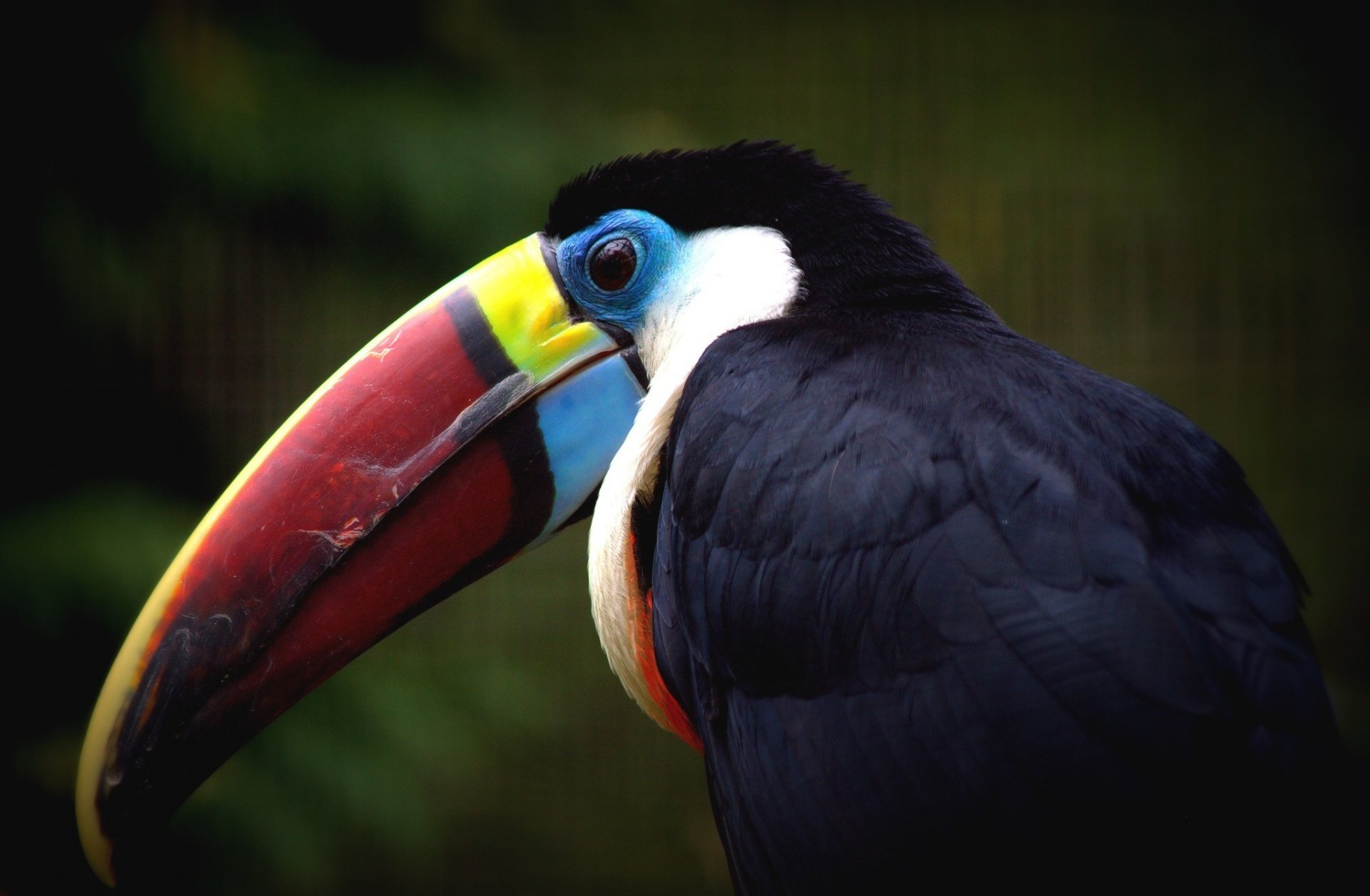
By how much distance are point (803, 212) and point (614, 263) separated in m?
0.37

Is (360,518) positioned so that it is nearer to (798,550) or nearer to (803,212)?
(798,550)

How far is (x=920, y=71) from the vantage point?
6469 mm

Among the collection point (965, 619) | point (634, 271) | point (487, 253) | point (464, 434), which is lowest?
point (965, 619)

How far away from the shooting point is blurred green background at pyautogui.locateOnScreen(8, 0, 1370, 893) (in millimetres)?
4340

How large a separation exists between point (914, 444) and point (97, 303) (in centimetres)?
344

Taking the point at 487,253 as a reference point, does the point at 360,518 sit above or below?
below

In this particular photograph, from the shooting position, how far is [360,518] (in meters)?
2.31

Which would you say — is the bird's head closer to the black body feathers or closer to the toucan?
the toucan

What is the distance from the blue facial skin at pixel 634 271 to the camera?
2.45m

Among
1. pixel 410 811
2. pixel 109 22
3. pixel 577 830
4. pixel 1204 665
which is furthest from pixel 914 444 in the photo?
pixel 577 830

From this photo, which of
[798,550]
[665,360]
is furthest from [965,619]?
[665,360]

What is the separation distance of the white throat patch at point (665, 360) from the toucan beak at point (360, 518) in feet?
0.49

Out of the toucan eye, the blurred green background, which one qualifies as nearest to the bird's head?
the toucan eye

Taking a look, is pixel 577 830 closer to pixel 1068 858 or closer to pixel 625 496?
pixel 625 496
